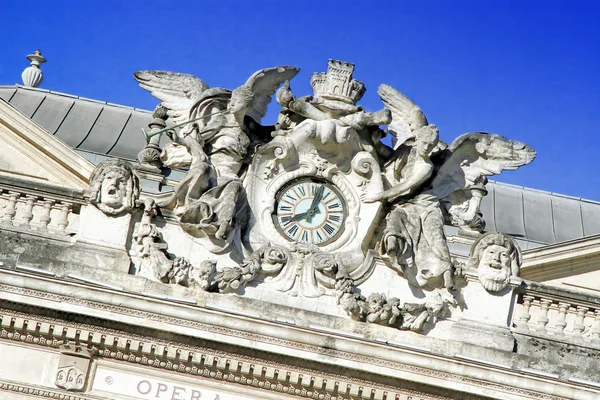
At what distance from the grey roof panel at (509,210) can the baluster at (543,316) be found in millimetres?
7824

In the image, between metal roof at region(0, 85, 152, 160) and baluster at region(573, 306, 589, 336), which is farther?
metal roof at region(0, 85, 152, 160)

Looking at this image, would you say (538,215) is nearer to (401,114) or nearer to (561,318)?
(401,114)

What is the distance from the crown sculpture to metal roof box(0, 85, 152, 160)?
22.8ft

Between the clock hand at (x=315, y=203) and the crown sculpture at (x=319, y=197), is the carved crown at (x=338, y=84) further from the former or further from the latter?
the clock hand at (x=315, y=203)

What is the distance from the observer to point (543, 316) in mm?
31078

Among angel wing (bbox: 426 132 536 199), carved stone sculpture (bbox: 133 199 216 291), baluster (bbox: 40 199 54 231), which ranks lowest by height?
carved stone sculpture (bbox: 133 199 216 291)

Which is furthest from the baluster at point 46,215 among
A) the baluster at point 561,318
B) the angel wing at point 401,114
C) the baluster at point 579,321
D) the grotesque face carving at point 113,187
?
the baluster at point 579,321

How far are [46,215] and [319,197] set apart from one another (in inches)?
178

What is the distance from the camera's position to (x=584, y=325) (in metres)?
31.1

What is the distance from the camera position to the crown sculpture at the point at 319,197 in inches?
1196

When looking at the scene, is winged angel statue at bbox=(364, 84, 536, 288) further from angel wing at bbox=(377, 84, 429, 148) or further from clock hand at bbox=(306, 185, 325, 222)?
clock hand at bbox=(306, 185, 325, 222)

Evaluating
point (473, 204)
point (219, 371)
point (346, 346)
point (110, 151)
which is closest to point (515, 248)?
point (473, 204)

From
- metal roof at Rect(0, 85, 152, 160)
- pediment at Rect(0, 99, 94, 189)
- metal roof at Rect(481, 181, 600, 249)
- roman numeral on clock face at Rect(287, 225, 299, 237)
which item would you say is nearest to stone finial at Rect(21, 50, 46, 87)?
metal roof at Rect(0, 85, 152, 160)

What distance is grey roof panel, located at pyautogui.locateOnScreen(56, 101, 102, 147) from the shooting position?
39406mm
